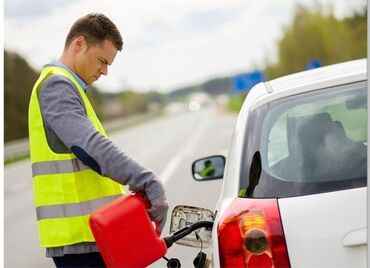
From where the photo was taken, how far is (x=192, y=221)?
345 centimetres

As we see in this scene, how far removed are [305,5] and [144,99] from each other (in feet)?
94.3

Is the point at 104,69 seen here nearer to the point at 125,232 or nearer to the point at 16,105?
the point at 125,232

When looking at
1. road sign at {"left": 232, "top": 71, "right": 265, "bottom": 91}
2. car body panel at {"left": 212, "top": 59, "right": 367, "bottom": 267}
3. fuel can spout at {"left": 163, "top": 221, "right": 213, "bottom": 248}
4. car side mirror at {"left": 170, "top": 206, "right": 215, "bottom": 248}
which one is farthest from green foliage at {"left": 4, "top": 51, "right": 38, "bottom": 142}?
car body panel at {"left": 212, "top": 59, "right": 367, "bottom": 267}

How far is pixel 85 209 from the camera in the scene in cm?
276

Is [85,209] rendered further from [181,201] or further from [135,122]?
[135,122]

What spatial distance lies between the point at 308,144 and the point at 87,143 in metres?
0.82

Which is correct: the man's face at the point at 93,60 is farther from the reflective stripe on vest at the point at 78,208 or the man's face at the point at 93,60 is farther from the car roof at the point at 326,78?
the car roof at the point at 326,78

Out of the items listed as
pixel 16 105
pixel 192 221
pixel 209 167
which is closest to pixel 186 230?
pixel 192 221

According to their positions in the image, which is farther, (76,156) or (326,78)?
(326,78)

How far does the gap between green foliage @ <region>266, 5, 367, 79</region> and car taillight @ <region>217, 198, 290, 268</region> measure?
91.6 feet

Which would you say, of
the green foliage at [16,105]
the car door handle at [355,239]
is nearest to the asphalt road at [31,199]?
the car door handle at [355,239]

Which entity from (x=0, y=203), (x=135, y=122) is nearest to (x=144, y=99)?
(x=135, y=122)

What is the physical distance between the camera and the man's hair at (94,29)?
111 inches

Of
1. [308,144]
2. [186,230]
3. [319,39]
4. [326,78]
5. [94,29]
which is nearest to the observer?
[94,29]
